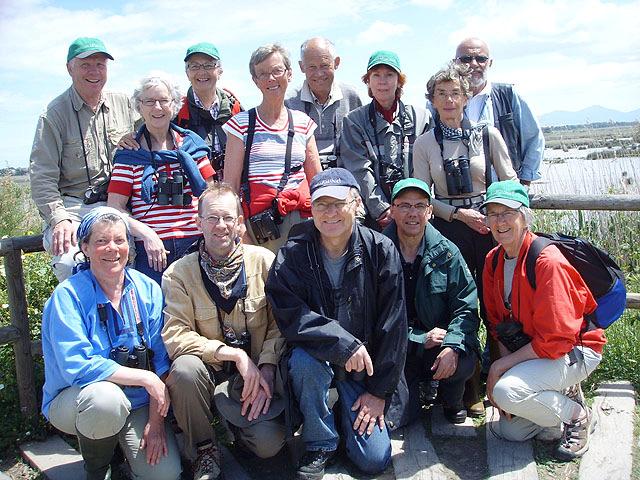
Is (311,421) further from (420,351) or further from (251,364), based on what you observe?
(420,351)

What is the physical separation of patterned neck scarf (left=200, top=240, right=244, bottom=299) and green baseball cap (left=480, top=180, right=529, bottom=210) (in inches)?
62.7

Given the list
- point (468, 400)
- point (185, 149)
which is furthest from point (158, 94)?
point (468, 400)

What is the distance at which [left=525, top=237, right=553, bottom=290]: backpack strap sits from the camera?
3.67 m

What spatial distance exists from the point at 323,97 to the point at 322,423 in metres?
2.78

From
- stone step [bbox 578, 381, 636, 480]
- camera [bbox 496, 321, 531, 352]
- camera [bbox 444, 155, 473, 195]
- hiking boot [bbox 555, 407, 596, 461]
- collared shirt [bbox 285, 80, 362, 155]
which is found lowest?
stone step [bbox 578, 381, 636, 480]

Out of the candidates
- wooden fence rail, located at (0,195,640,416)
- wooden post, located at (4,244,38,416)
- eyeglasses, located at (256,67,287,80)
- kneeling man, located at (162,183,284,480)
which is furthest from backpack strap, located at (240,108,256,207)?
wooden post, located at (4,244,38,416)

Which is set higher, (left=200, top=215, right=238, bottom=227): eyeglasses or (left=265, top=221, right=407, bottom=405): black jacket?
(left=200, top=215, right=238, bottom=227): eyeglasses

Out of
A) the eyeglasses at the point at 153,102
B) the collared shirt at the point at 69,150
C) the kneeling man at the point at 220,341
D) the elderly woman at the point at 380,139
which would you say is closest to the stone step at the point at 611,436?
the kneeling man at the point at 220,341

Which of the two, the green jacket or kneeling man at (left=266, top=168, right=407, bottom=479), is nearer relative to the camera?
kneeling man at (left=266, top=168, right=407, bottom=479)

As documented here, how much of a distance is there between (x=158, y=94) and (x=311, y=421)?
235 centimetres

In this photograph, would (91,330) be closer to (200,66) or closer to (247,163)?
(247,163)

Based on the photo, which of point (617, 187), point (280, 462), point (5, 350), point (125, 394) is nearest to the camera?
point (125, 394)

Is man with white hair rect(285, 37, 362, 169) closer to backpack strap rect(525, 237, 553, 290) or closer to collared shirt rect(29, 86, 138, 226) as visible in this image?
collared shirt rect(29, 86, 138, 226)

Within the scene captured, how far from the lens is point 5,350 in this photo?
16.1 feet
